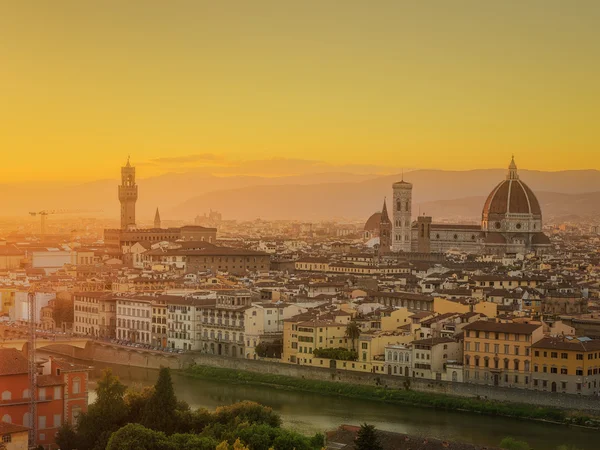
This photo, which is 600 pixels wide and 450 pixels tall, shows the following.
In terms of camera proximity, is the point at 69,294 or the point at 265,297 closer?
the point at 265,297

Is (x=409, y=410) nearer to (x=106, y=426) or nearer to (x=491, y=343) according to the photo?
(x=491, y=343)

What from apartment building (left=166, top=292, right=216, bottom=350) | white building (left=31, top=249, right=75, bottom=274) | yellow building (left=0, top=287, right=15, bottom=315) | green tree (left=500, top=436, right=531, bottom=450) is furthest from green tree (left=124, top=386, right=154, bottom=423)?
white building (left=31, top=249, right=75, bottom=274)

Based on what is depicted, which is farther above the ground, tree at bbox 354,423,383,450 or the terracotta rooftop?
the terracotta rooftop

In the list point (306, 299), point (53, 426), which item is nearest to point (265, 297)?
point (306, 299)

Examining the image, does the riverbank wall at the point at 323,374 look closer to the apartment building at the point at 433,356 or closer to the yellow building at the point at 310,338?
the apartment building at the point at 433,356

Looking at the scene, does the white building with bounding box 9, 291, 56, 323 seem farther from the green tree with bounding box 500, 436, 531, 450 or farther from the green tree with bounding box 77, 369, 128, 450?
the green tree with bounding box 500, 436, 531, 450

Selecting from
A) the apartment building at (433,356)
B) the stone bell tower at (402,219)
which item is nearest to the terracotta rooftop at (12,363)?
the apartment building at (433,356)
